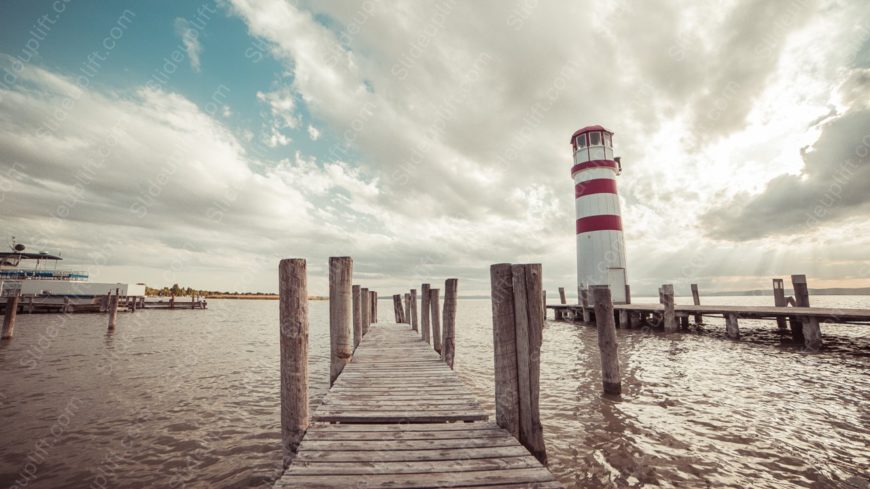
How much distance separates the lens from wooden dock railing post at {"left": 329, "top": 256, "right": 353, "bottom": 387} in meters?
6.43

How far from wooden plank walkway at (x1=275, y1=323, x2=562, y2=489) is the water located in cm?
153

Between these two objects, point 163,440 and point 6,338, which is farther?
point 6,338

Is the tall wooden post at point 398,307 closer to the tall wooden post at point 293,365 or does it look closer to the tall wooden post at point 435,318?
the tall wooden post at point 435,318

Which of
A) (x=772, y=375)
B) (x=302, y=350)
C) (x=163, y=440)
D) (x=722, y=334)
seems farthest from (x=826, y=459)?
(x=722, y=334)

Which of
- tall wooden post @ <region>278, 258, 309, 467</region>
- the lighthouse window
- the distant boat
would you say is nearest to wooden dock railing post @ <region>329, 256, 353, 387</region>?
tall wooden post @ <region>278, 258, 309, 467</region>

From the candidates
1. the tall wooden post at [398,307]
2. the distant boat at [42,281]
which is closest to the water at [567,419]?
the tall wooden post at [398,307]

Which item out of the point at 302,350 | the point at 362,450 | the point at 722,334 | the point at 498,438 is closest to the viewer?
the point at 362,450

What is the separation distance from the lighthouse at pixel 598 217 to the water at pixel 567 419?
27.8 feet

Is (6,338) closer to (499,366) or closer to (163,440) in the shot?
(163,440)

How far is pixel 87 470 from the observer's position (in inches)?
196

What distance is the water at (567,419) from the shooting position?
15.6 feet

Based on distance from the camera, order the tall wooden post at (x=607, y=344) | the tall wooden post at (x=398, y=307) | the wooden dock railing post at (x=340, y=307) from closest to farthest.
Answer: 1. the wooden dock railing post at (x=340, y=307)
2. the tall wooden post at (x=607, y=344)
3. the tall wooden post at (x=398, y=307)

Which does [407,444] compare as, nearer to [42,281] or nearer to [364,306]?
[364,306]

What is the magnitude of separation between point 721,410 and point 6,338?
28.4 metres
